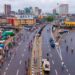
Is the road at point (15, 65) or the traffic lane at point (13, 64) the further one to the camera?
the traffic lane at point (13, 64)

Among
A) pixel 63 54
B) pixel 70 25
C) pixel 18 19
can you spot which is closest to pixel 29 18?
pixel 18 19

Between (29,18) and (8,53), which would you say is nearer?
(8,53)

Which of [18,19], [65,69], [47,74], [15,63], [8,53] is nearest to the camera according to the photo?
[47,74]

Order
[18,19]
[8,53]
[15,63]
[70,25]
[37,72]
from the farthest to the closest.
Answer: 1. [18,19]
2. [70,25]
3. [8,53]
4. [15,63]
5. [37,72]

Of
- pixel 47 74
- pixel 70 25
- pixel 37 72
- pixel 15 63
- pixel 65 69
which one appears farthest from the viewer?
pixel 70 25

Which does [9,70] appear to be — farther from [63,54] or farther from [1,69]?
[63,54]

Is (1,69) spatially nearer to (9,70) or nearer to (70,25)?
(9,70)

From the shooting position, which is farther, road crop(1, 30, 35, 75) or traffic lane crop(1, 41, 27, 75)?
traffic lane crop(1, 41, 27, 75)

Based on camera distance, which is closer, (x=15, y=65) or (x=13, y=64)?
(x=15, y=65)

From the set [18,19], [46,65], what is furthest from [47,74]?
[18,19]
